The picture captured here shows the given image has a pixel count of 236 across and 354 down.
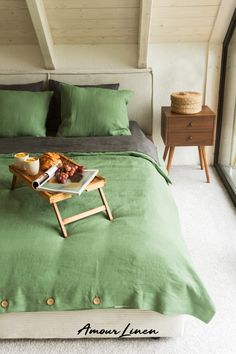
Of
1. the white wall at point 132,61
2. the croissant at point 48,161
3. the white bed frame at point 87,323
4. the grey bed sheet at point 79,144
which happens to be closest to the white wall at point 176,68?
the white wall at point 132,61

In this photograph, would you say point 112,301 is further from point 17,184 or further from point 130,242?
point 17,184

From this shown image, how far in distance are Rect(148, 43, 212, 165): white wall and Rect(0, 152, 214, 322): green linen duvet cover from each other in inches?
67.5

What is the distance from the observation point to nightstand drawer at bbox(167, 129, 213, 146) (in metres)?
2.95

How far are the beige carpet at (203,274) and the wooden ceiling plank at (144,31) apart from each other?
1.00 meters

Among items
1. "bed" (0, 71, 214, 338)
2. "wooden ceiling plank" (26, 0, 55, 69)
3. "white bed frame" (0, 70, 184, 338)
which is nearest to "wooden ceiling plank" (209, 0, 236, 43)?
"wooden ceiling plank" (26, 0, 55, 69)

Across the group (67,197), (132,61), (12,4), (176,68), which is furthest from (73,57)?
(67,197)

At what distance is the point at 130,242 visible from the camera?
1.61m

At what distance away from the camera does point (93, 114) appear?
2.77 metres

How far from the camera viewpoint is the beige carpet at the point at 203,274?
166 cm

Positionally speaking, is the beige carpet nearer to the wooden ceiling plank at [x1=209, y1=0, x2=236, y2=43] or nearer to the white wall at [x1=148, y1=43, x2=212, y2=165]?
the white wall at [x1=148, y1=43, x2=212, y2=165]

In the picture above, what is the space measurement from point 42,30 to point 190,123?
4.26 feet

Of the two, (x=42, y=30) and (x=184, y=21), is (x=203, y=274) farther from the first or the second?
(x=42, y=30)

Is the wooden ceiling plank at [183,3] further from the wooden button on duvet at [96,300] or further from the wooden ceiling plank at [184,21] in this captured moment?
the wooden button on duvet at [96,300]

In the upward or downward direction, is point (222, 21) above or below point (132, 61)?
above
